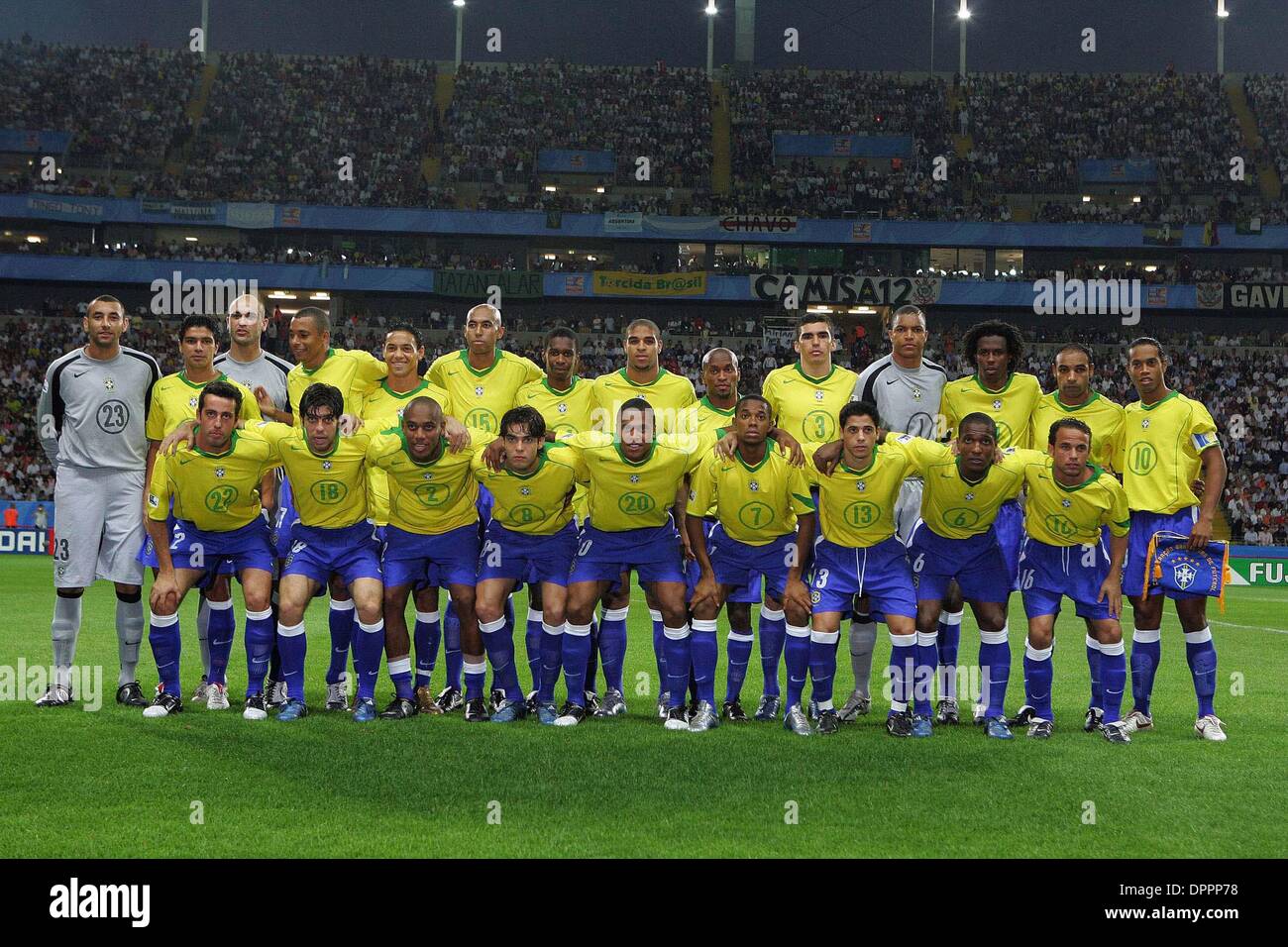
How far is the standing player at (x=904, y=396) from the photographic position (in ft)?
26.1

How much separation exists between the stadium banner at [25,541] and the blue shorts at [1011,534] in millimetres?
22836

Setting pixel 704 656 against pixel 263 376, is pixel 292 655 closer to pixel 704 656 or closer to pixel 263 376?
pixel 263 376

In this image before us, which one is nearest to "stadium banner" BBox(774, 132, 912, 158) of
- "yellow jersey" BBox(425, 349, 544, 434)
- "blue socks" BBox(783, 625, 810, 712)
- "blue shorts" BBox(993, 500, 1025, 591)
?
"yellow jersey" BBox(425, 349, 544, 434)

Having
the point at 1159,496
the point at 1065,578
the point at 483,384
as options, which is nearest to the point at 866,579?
the point at 1065,578

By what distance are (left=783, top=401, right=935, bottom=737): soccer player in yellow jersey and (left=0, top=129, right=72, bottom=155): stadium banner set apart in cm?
4233

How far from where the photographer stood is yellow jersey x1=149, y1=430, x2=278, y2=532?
7426 millimetres

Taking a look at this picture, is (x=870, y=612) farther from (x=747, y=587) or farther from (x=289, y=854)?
(x=289, y=854)

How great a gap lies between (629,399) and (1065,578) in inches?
112

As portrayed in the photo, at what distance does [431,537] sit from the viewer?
7574mm

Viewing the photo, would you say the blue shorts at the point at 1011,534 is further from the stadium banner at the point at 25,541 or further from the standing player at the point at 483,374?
the stadium banner at the point at 25,541

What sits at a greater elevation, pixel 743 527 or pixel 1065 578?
pixel 743 527

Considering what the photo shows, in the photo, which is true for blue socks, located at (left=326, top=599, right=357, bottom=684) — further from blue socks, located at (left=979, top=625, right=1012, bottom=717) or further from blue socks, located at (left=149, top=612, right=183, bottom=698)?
blue socks, located at (left=979, top=625, right=1012, bottom=717)
